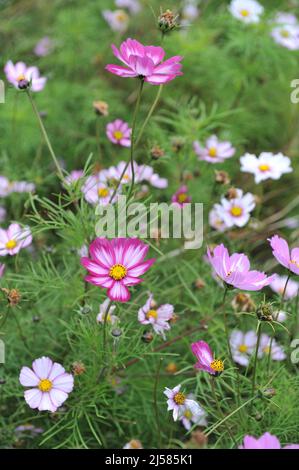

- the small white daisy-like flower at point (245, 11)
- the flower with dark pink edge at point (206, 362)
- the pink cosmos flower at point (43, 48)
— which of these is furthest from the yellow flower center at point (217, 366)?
the pink cosmos flower at point (43, 48)

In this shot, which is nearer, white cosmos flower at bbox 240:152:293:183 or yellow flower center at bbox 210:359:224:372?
yellow flower center at bbox 210:359:224:372

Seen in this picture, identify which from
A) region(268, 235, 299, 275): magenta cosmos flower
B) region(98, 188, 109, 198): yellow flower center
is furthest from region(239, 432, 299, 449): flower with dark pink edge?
region(98, 188, 109, 198): yellow flower center

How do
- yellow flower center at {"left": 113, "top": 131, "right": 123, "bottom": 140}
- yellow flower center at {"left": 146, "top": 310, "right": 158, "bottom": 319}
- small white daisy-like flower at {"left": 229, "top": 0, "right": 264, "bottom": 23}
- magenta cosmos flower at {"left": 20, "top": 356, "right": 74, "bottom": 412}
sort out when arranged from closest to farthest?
magenta cosmos flower at {"left": 20, "top": 356, "right": 74, "bottom": 412} < yellow flower center at {"left": 146, "top": 310, "right": 158, "bottom": 319} < yellow flower center at {"left": 113, "top": 131, "right": 123, "bottom": 140} < small white daisy-like flower at {"left": 229, "top": 0, "right": 264, "bottom": 23}

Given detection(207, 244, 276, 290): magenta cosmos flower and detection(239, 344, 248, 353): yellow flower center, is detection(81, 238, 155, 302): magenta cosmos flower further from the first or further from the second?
detection(239, 344, 248, 353): yellow flower center

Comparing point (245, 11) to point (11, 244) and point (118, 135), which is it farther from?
point (11, 244)

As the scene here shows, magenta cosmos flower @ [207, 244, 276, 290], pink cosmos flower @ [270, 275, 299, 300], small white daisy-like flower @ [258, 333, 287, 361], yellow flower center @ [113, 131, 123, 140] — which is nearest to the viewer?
magenta cosmos flower @ [207, 244, 276, 290]
